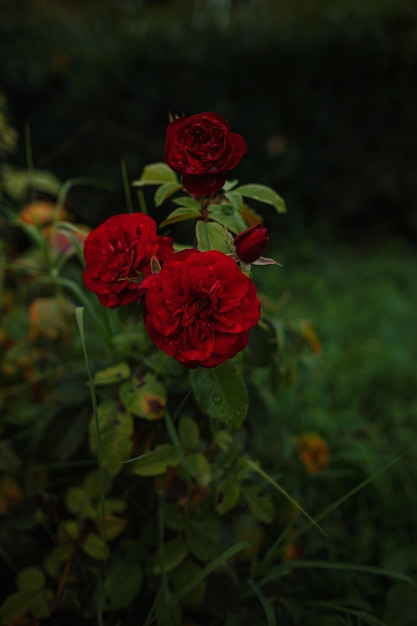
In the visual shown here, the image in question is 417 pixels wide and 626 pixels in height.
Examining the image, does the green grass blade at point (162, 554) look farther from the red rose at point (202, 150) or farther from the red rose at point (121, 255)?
the red rose at point (202, 150)

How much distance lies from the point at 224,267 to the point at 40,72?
2472 millimetres

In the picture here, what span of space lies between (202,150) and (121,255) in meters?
0.19

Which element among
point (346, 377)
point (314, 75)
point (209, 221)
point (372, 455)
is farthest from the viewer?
point (314, 75)

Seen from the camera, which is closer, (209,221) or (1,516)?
(209,221)

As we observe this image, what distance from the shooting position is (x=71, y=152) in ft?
9.05

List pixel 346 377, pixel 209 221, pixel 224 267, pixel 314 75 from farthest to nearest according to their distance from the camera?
1. pixel 314 75
2. pixel 346 377
3. pixel 209 221
4. pixel 224 267

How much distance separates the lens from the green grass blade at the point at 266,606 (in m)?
0.83

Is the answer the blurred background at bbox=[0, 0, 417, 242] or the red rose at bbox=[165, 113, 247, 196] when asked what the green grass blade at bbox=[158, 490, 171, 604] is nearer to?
the red rose at bbox=[165, 113, 247, 196]

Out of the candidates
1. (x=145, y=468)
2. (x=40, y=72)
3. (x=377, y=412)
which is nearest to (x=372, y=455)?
(x=377, y=412)

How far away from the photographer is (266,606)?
0.89m

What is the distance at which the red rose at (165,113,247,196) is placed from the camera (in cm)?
72

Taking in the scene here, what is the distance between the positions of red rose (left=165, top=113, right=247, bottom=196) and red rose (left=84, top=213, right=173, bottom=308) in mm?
98

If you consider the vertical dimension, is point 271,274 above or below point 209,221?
below

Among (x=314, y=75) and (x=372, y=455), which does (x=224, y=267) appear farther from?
(x=314, y=75)
